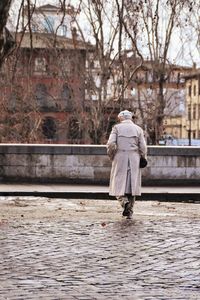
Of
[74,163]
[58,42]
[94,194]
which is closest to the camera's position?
[94,194]

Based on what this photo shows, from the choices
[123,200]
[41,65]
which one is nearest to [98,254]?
[123,200]

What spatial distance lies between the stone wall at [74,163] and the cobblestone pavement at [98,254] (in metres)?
6.95

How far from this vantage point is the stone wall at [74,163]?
22.5 metres

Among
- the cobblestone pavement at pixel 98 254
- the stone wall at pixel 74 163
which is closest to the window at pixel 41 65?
the stone wall at pixel 74 163

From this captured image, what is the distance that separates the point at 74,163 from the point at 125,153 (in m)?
8.60

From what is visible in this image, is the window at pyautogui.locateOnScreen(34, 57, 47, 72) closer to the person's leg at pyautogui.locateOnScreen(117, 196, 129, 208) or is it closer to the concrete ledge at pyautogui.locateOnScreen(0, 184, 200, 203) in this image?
the concrete ledge at pyautogui.locateOnScreen(0, 184, 200, 203)

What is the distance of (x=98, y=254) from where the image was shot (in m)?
9.46

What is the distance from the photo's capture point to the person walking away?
543 inches

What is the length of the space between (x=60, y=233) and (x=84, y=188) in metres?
9.09

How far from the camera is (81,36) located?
120 ft

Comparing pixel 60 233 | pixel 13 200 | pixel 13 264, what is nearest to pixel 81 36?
pixel 13 200

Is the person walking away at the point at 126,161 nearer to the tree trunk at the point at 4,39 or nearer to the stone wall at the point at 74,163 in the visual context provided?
the tree trunk at the point at 4,39

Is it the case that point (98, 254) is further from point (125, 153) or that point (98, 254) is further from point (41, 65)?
point (41, 65)

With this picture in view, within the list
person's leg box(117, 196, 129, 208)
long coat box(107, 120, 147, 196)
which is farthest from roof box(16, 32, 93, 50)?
person's leg box(117, 196, 129, 208)
